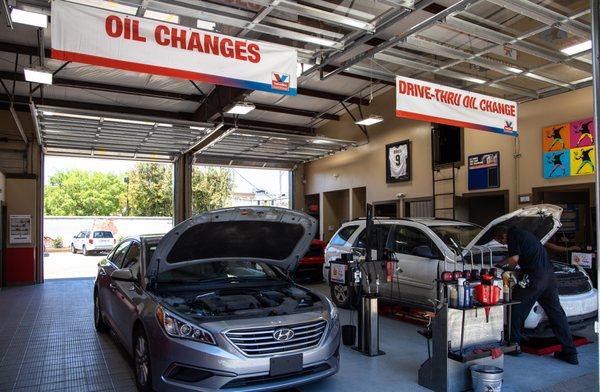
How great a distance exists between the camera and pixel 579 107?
905 centimetres

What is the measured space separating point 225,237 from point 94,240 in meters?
23.2

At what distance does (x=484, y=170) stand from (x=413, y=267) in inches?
187

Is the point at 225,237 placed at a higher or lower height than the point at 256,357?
higher

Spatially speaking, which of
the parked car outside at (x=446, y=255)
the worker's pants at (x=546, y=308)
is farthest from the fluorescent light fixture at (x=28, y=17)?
the worker's pants at (x=546, y=308)

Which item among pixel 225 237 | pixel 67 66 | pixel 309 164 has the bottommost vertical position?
pixel 225 237

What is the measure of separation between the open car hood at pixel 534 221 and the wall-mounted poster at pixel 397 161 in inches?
271

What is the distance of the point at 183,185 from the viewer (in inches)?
648

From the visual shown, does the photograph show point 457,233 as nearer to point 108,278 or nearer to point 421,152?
point 108,278

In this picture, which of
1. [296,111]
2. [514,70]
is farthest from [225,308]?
[296,111]

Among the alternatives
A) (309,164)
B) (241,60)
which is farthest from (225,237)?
(309,164)

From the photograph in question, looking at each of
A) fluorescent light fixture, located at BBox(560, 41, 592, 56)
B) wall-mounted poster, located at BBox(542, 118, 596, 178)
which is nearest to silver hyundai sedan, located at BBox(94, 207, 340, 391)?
fluorescent light fixture, located at BBox(560, 41, 592, 56)

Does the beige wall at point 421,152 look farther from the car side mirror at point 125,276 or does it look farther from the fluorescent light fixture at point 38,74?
the fluorescent light fixture at point 38,74

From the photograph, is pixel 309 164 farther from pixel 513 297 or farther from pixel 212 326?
pixel 212 326

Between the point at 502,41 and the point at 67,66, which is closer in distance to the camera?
the point at 502,41
